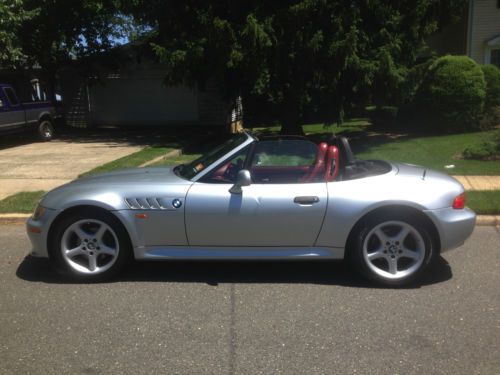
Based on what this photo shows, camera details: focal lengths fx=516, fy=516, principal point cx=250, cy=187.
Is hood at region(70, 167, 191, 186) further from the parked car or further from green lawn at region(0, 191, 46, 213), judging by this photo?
the parked car

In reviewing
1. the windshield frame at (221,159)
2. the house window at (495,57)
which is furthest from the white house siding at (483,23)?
the windshield frame at (221,159)

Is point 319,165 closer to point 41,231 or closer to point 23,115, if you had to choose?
point 41,231

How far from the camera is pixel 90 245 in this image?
4695 mm

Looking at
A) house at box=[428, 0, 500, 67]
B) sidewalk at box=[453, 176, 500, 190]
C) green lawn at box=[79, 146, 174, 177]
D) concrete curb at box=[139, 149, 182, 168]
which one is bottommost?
sidewalk at box=[453, 176, 500, 190]

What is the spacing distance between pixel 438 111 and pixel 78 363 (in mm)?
14260

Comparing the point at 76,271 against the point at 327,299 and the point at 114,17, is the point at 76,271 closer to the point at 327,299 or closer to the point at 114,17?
the point at 327,299

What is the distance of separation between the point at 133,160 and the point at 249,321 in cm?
863

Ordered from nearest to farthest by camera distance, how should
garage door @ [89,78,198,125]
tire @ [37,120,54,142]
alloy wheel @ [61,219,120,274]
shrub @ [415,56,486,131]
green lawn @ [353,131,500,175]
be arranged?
alloy wheel @ [61,219,120,274], green lawn @ [353,131,500,175], shrub @ [415,56,486,131], tire @ [37,120,54,142], garage door @ [89,78,198,125]

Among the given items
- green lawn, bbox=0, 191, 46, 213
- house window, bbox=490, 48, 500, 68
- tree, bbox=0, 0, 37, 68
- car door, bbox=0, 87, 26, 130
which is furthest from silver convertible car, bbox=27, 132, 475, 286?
house window, bbox=490, 48, 500, 68

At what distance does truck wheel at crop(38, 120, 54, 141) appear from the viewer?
16953 millimetres

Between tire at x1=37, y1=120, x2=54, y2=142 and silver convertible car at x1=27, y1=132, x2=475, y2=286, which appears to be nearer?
silver convertible car at x1=27, y1=132, x2=475, y2=286

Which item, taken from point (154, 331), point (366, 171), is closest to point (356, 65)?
point (366, 171)

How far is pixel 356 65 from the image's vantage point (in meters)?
13.1

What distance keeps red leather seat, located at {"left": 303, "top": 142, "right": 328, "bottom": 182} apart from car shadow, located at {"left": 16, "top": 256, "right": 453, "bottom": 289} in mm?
940
